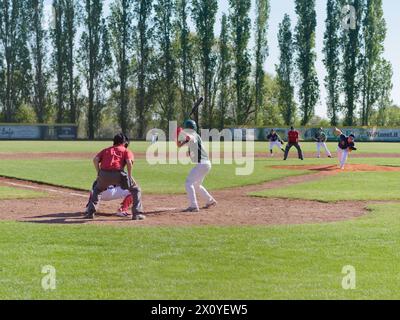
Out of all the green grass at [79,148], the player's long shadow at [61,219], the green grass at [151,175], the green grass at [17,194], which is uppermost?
the green grass at [79,148]

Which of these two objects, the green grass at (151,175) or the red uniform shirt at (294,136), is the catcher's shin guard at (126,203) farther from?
the red uniform shirt at (294,136)

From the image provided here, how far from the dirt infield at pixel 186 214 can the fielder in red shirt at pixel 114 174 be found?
1.12 feet

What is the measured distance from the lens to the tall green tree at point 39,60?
251ft

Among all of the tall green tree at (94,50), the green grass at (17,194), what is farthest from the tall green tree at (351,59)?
the green grass at (17,194)

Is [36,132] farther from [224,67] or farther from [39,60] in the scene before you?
[224,67]

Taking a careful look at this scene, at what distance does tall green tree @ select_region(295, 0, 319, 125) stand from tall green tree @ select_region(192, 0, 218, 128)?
468 inches

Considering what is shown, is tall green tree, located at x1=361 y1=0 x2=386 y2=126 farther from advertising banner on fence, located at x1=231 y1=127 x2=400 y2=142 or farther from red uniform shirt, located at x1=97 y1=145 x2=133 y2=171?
red uniform shirt, located at x1=97 y1=145 x2=133 y2=171

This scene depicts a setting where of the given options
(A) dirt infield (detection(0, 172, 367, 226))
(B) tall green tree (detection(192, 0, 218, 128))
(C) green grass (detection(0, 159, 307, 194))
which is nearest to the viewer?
(A) dirt infield (detection(0, 172, 367, 226))

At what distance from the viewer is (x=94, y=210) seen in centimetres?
1138

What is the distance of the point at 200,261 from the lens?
24.2 ft

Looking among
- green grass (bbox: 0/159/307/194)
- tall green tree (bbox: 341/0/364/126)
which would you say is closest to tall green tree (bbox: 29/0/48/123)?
tall green tree (bbox: 341/0/364/126)

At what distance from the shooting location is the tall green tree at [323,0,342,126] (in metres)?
74.7
